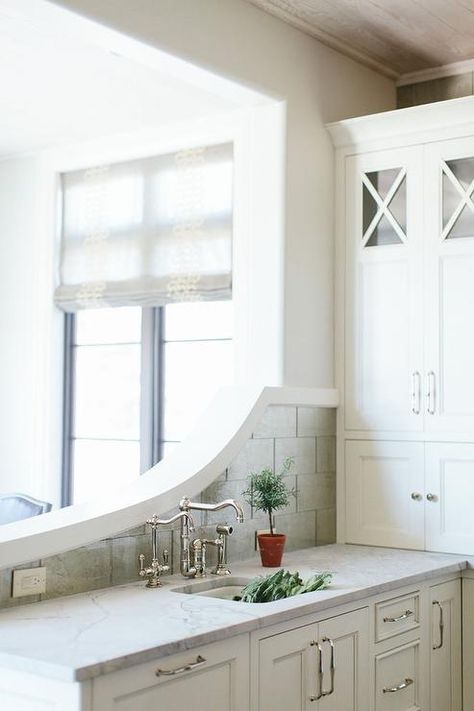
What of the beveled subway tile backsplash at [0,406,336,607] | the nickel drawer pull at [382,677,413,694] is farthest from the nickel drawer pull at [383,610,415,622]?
the beveled subway tile backsplash at [0,406,336,607]

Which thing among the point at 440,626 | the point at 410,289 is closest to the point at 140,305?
the point at 410,289

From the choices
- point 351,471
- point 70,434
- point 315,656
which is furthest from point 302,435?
point 70,434

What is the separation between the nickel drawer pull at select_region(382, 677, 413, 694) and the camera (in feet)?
11.2

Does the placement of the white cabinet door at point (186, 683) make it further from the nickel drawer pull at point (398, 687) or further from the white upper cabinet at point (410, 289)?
the white upper cabinet at point (410, 289)

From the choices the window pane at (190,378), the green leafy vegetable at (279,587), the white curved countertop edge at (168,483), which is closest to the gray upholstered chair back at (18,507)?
the window pane at (190,378)

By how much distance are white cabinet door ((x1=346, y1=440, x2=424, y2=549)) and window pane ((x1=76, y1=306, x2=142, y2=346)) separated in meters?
1.52

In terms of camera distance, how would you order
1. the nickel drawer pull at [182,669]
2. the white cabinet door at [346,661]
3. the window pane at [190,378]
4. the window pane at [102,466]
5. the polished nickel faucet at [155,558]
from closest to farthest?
1. the nickel drawer pull at [182,669]
2. the white cabinet door at [346,661]
3. the polished nickel faucet at [155,558]
4. the window pane at [190,378]
5. the window pane at [102,466]

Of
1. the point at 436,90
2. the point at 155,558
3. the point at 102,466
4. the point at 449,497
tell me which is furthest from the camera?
the point at 102,466

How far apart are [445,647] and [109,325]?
251 cm

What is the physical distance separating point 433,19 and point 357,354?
1416 millimetres

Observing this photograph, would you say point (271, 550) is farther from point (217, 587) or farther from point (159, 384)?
point (159, 384)

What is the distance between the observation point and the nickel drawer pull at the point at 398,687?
342 centimetres

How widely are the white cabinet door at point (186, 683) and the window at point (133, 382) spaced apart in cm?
232

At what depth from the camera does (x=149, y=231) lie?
16.6 feet
